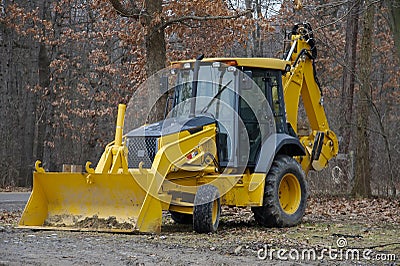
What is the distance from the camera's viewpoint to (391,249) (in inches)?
356

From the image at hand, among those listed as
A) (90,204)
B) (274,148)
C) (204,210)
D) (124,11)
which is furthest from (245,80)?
(124,11)

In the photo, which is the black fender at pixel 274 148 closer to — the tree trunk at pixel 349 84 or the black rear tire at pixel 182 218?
the black rear tire at pixel 182 218

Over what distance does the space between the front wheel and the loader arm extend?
1.28m

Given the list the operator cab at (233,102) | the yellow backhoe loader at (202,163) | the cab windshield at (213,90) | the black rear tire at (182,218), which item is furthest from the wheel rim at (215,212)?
the black rear tire at (182,218)

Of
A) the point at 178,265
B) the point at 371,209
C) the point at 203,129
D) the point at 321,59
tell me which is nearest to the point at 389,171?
the point at 371,209

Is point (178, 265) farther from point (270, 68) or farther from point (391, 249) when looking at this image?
point (270, 68)

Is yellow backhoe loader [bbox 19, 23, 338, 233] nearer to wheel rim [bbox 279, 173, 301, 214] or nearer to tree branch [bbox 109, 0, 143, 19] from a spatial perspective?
wheel rim [bbox 279, 173, 301, 214]

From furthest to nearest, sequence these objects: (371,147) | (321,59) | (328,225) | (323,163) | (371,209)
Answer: (321,59), (371,147), (371,209), (323,163), (328,225)

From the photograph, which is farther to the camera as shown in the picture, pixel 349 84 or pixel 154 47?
pixel 349 84

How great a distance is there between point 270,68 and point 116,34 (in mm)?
13370

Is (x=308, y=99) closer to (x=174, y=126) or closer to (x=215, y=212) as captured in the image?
(x=174, y=126)

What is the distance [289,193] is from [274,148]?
4.03 ft

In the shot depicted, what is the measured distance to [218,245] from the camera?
30.6 ft

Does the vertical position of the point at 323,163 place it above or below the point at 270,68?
below
